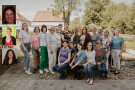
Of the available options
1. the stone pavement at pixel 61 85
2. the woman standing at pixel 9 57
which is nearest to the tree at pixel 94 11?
the woman standing at pixel 9 57

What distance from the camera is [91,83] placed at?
4.90 meters

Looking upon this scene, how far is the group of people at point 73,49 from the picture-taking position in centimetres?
536

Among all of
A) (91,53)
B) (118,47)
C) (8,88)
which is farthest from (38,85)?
(118,47)

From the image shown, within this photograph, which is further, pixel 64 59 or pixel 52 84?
pixel 64 59

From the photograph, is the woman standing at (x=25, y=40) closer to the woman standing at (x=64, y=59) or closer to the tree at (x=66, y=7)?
the woman standing at (x=64, y=59)

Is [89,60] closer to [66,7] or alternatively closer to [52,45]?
[52,45]

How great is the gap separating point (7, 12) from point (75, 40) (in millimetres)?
3757

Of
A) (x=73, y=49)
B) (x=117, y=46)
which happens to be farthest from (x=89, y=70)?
(x=117, y=46)

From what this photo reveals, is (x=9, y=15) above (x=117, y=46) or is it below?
above

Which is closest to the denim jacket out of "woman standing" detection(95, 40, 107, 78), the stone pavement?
"woman standing" detection(95, 40, 107, 78)

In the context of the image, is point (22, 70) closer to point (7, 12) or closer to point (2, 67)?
point (2, 67)

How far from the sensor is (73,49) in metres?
5.84

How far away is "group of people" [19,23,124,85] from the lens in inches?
211

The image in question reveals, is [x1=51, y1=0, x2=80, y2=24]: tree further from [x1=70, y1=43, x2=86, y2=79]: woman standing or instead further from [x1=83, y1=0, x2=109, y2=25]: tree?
[x1=70, y1=43, x2=86, y2=79]: woman standing
